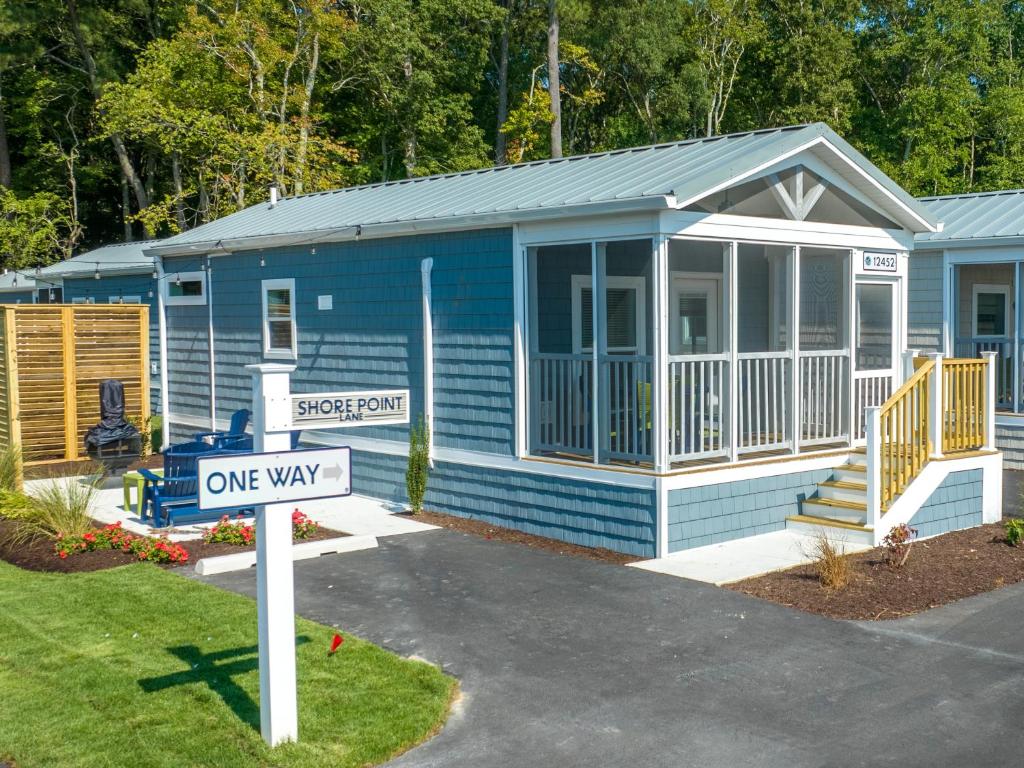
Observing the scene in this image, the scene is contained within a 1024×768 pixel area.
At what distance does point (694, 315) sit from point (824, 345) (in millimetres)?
1749

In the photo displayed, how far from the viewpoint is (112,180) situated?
3494cm

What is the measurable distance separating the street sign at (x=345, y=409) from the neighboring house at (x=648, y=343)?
4.00m

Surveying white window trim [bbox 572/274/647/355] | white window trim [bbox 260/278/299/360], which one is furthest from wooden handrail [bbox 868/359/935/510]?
white window trim [bbox 260/278/299/360]

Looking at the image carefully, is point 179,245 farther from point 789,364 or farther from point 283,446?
point 283,446

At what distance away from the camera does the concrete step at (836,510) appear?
10.4 metres

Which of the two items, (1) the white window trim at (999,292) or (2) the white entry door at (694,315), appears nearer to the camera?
(2) the white entry door at (694,315)

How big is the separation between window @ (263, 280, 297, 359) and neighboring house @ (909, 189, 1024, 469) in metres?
8.74

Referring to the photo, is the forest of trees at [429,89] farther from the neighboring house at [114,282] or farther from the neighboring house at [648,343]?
the neighboring house at [648,343]

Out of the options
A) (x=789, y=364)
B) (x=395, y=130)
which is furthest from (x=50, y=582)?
(x=395, y=130)

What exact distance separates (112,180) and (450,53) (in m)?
11.6

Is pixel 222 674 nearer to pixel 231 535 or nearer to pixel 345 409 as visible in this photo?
pixel 345 409

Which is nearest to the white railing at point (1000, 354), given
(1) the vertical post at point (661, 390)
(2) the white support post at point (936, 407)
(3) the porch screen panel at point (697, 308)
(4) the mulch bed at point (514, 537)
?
(3) the porch screen panel at point (697, 308)

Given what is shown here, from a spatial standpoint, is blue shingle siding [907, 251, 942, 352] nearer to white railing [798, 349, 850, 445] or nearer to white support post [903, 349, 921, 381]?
white support post [903, 349, 921, 381]

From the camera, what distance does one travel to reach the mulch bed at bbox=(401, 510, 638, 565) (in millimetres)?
9781
